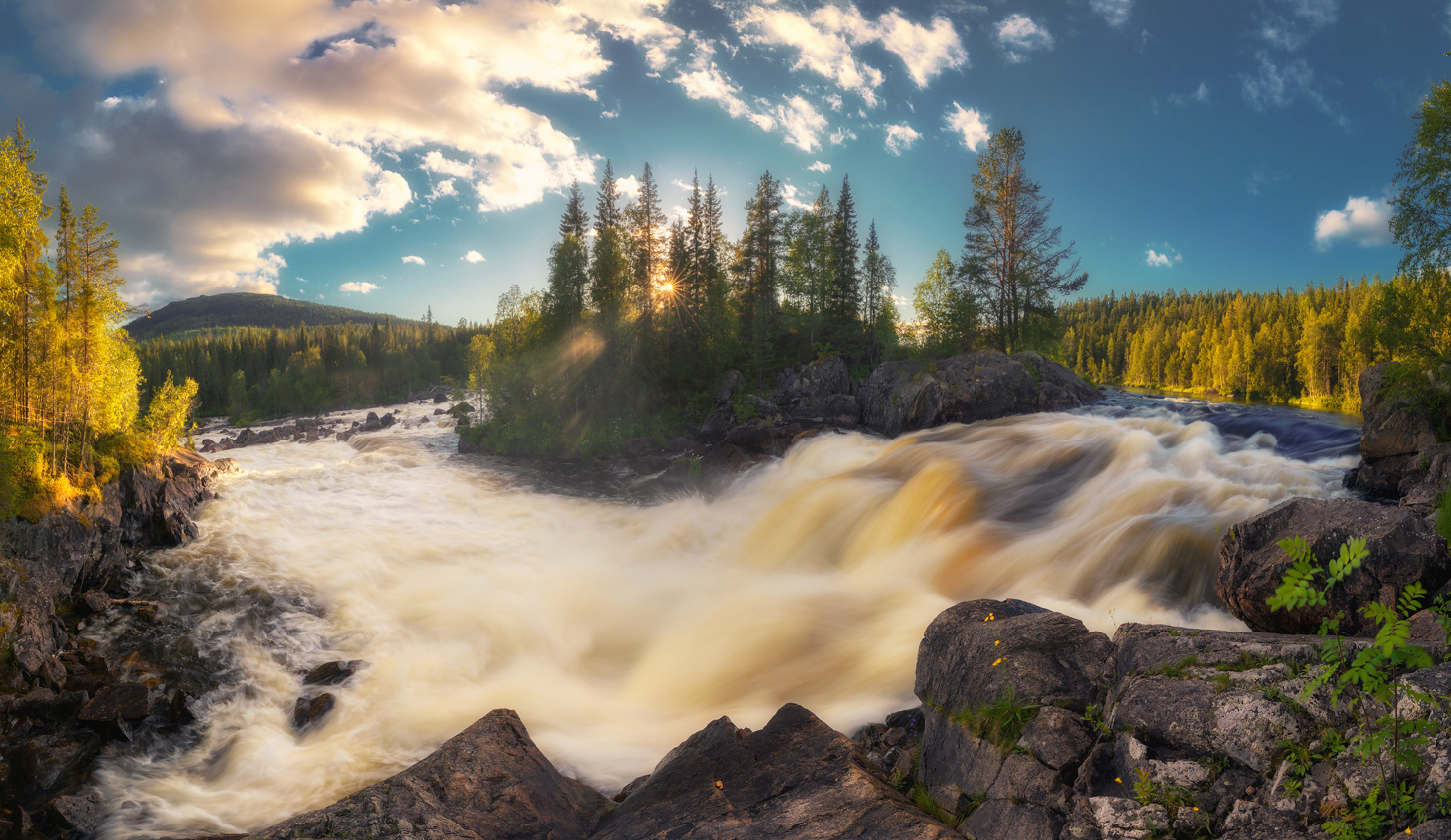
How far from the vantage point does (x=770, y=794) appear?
16.9 ft

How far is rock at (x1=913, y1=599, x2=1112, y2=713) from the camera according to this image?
5.07 metres

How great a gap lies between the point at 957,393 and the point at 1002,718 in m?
21.5

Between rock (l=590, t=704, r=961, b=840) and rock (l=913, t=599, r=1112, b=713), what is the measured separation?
116cm

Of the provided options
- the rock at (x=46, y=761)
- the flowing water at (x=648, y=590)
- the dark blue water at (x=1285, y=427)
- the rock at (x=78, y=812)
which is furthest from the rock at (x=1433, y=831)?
the dark blue water at (x=1285, y=427)

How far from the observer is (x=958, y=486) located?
15516 millimetres

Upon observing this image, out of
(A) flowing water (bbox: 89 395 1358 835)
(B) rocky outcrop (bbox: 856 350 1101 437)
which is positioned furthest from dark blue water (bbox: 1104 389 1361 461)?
(B) rocky outcrop (bbox: 856 350 1101 437)

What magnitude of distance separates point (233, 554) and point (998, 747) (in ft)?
60.0

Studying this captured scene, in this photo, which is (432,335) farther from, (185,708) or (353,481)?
(185,708)

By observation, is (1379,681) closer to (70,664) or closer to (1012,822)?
(1012,822)

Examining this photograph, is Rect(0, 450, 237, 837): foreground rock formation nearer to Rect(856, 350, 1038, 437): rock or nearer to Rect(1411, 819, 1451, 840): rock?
Rect(1411, 819, 1451, 840): rock

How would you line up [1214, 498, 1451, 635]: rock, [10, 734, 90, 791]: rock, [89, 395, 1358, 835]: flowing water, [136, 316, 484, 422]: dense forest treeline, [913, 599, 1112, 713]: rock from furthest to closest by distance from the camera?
[136, 316, 484, 422]: dense forest treeline, [89, 395, 1358, 835]: flowing water, [10, 734, 90, 791]: rock, [1214, 498, 1451, 635]: rock, [913, 599, 1112, 713]: rock

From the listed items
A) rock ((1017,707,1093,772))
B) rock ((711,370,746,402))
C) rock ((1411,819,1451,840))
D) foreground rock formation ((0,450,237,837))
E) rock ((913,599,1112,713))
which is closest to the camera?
rock ((1411,819,1451,840))

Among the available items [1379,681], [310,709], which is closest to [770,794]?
[1379,681]

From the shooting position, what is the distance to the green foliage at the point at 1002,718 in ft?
16.0
